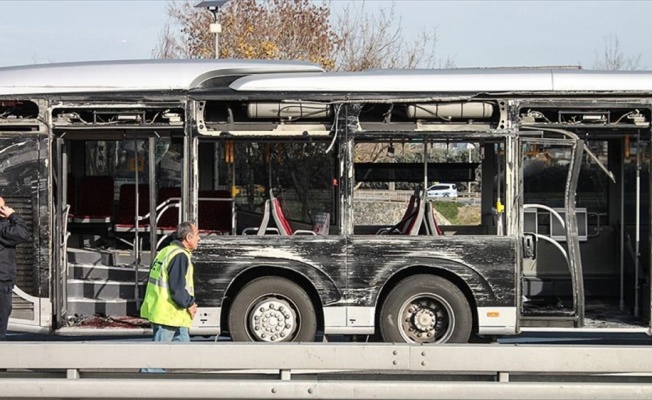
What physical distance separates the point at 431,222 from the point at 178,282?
3322mm

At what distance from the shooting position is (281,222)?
38.5 ft

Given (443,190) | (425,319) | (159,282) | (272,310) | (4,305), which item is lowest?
(425,319)

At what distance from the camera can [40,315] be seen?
11.5 m

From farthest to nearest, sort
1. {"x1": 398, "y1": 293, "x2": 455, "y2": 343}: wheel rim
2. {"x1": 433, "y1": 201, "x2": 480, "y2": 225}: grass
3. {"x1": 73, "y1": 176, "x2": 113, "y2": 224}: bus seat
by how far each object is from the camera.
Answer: {"x1": 73, "y1": 176, "x2": 113, "y2": 224}: bus seat
{"x1": 433, "y1": 201, "x2": 480, "y2": 225}: grass
{"x1": 398, "y1": 293, "x2": 455, "y2": 343}: wheel rim

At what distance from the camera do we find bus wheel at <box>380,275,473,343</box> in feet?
37.3

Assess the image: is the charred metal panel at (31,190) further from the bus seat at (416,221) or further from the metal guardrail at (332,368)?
the metal guardrail at (332,368)

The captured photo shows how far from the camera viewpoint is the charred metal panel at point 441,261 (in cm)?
1135

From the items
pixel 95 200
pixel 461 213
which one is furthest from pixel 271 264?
pixel 95 200

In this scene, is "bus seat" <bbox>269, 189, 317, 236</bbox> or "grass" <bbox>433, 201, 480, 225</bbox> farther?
"grass" <bbox>433, 201, 480, 225</bbox>

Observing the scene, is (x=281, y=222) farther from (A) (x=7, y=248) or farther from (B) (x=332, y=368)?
(B) (x=332, y=368)

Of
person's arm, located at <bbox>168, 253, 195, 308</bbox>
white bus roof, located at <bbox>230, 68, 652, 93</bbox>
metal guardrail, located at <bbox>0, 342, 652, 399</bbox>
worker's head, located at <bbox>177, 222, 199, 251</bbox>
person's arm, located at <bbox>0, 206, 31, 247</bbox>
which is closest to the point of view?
metal guardrail, located at <bbox>0, 342, 652, 399</bbox>

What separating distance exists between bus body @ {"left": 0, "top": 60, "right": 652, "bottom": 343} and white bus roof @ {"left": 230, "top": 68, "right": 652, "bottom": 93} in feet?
0.06

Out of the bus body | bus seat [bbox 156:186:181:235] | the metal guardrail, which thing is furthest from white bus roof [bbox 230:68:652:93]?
the metal guardrail

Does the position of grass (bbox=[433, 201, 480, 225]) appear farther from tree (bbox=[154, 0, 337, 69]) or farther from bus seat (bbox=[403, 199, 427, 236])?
tree (bbox=[154, 0, 337, 69])
